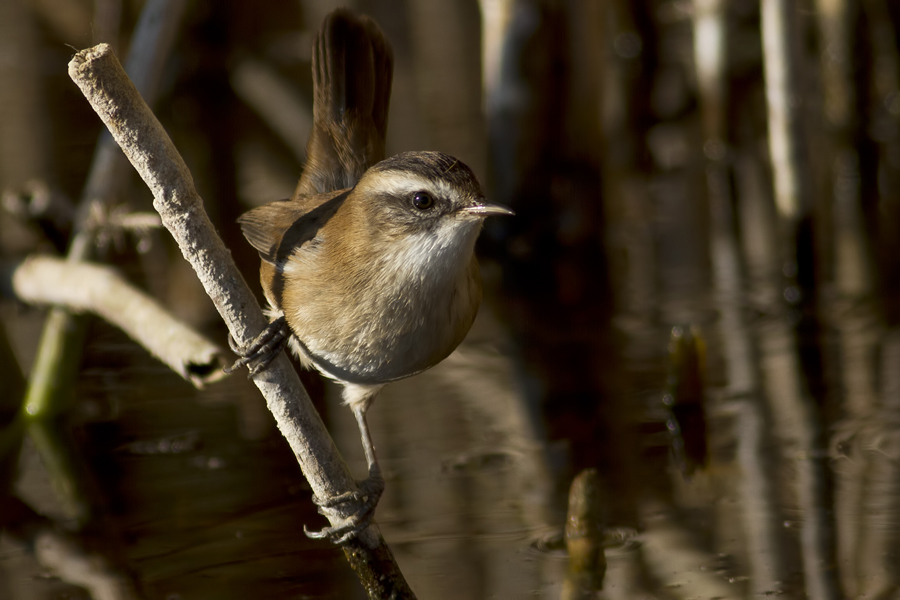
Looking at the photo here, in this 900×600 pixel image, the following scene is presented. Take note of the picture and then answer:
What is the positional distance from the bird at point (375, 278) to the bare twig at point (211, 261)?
52 mm

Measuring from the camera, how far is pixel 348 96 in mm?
3217

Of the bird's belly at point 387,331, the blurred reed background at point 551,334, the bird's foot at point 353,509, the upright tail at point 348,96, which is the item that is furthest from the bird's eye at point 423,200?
the blurred reed background at point 551,334

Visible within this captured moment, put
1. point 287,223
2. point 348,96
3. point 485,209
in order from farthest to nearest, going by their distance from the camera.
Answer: point 348,96 → point 287,223 → point 485,209

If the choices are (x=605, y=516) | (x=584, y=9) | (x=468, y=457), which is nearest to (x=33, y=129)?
(x=584, y=9)

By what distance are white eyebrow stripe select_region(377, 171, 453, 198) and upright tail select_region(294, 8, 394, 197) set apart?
1.77ft

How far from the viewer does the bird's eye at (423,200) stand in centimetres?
267

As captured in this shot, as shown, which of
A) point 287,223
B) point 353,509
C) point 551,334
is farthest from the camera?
point 551,334

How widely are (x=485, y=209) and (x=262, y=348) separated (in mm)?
652

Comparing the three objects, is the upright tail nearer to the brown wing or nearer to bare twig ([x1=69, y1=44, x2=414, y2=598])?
the brown wing

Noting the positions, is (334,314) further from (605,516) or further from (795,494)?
(795,494)

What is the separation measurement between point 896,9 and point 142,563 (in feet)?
19.7

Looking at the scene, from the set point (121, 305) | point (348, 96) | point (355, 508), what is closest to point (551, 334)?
point (121, 305)

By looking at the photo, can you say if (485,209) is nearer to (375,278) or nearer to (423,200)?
(423,200)

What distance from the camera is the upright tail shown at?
10.5 feet
